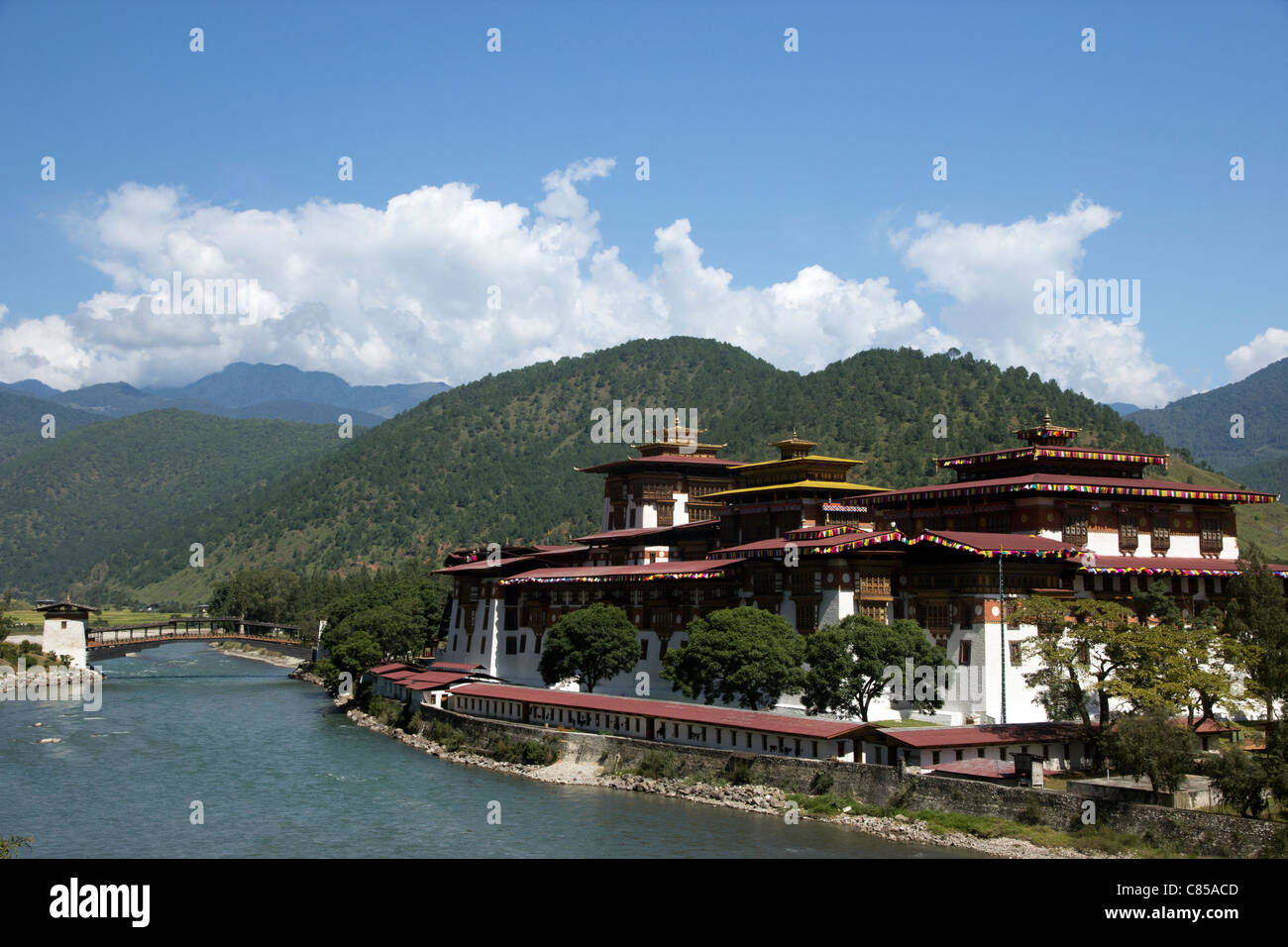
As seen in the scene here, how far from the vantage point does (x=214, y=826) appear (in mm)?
47156

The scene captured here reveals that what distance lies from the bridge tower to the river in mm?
43303

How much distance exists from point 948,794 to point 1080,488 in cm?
2492

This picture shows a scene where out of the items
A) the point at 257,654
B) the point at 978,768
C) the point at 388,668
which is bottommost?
the point at 257,654

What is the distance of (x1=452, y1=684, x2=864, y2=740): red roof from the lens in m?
50.1

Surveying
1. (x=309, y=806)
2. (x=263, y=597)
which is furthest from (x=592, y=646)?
(x=263, y=597)

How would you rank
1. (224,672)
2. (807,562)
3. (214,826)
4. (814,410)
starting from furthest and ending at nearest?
(814,410) < (224,672) < (807,562) < (214,826)

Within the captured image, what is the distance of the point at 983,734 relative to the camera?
50.5 meters

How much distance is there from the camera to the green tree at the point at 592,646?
233 feet

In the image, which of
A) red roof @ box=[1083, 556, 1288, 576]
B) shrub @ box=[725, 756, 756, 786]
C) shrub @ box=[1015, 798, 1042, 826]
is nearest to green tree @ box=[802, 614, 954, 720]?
shrub @ box=[725, 756, 756, 786]

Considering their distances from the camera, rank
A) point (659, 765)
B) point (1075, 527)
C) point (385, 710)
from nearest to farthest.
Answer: point (659, 765)
point (1075, 527)
point (385, 710)

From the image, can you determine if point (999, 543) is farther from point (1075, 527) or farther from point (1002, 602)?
point (1075, 527)
